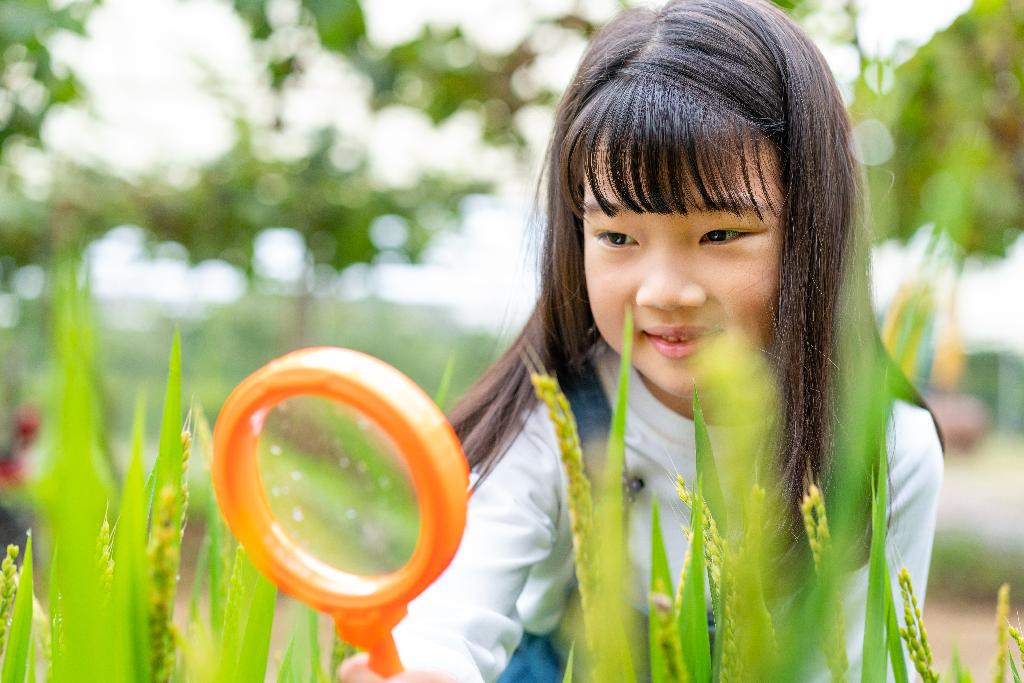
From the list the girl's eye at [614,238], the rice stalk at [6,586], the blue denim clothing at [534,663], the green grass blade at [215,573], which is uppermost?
the girl's eye at [614,238]

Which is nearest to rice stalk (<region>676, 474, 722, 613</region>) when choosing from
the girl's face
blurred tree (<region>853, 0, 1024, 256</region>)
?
the girl's face

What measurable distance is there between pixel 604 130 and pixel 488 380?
7.8 inches

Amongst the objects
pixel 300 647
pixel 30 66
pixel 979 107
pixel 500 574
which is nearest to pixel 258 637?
pixel 300 647

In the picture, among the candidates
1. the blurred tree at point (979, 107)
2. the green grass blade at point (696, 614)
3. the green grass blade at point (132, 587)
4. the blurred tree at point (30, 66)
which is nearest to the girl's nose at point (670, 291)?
the green grass blade at point (696, 614)

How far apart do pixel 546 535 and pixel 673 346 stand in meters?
0.15

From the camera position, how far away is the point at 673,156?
525mm

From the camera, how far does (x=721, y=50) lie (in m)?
0.56

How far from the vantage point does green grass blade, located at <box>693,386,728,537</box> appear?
0.99 feet

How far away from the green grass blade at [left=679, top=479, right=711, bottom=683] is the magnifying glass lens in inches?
3.3

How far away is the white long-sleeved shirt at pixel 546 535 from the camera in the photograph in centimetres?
50

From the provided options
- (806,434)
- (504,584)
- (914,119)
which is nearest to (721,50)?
(806,434)

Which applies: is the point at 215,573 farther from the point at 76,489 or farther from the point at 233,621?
the point at 76,489

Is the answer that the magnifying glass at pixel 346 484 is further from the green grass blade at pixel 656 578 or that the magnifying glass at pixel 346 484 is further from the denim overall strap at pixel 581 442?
the denim overall strap at pixel 581 442

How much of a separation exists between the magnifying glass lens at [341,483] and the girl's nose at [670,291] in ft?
0.67
